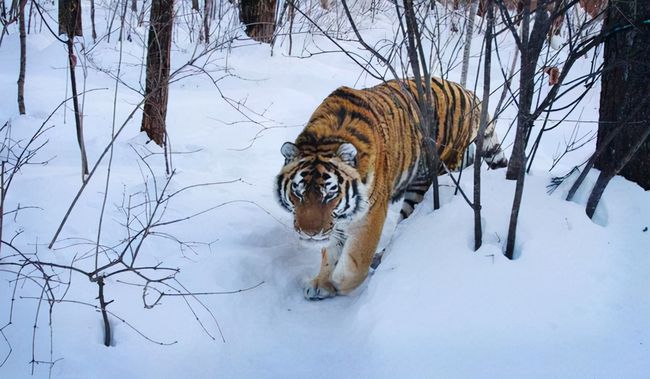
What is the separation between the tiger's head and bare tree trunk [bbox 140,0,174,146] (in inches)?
68.2

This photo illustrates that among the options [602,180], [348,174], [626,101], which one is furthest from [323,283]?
[626,101]

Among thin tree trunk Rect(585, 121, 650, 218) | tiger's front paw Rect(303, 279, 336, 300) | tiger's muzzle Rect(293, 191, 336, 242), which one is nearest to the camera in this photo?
thin tree trunk Rect(585, 121, 650, 218)

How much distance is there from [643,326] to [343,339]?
115 centimetres

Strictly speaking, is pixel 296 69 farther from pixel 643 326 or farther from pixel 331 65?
pixel 643 326

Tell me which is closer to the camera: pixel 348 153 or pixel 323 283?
pixel 348 153

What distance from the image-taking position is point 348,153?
8.89ft

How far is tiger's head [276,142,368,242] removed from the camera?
2.68 m

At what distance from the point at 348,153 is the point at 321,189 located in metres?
0.22

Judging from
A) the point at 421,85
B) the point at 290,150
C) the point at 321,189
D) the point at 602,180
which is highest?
the point at 421,85

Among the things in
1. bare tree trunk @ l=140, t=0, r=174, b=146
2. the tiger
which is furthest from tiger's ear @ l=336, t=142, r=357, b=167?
bare tree trunk @ l=140, t=0, r=174, b=146

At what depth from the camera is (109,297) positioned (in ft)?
7.75

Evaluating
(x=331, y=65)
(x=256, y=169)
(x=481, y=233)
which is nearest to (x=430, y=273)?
(x=481, y=233)

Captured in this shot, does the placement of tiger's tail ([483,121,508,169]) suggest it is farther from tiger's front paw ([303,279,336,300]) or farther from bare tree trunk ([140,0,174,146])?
bare tree trunk ([140,0,174,146])

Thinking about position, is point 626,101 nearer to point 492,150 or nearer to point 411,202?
point 492,150
